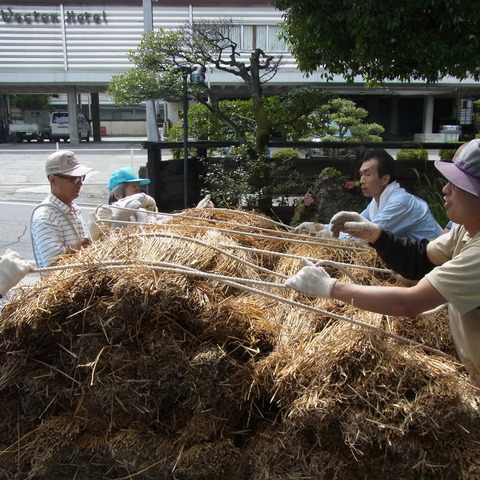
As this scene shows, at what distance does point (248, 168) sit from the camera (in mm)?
6473

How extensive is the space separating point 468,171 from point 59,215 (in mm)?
2227

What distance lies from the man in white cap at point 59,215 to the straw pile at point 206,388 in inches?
25.7

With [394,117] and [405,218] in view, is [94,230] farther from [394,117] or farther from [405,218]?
[394,117]

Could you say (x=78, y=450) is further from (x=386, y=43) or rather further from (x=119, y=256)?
(x=386, y=43)

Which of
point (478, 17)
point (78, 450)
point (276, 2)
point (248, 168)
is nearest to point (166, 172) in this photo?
point (248, 168)

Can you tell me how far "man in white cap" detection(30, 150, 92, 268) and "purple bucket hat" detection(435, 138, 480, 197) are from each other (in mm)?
1951

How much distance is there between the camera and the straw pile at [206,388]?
5.45 ft

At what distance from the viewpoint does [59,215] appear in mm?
2936

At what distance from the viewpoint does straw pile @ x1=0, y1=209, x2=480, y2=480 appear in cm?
166

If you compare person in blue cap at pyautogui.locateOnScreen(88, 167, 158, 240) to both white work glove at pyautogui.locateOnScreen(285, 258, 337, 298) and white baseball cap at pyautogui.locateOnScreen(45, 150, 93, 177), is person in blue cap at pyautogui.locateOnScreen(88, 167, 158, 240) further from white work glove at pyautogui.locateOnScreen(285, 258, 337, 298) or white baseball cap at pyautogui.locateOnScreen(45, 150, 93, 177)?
white work glove at pyautogui.locateOnScreen(285, 258, 337, 298)

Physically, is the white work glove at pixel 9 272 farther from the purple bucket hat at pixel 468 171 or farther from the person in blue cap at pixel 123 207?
the purple bucket hat at pixel 468 171

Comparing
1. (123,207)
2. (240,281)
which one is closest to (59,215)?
(123,207)

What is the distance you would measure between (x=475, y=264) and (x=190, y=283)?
1083mm

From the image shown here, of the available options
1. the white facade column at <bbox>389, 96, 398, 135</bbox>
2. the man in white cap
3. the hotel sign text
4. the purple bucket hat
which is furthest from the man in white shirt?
the white facade column at <bbox>389, 96, 398, 135</bbox>
